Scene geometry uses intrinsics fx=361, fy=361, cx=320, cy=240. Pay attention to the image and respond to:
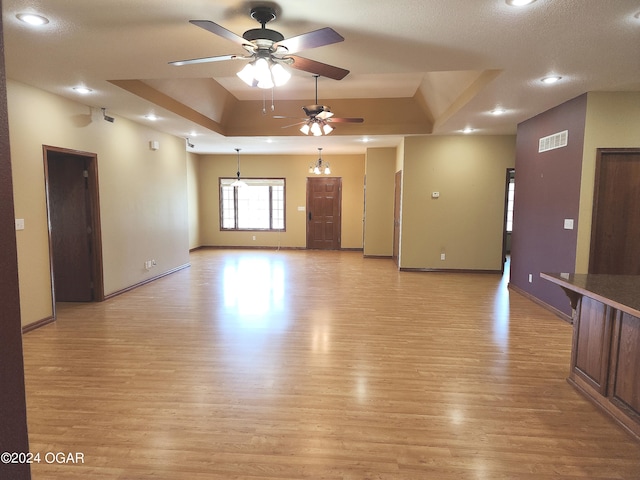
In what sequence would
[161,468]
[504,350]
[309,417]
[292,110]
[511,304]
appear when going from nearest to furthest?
1. [161,468]
2. [309,417]
3. [504,350]
4. [511,304]
5. [292,110]

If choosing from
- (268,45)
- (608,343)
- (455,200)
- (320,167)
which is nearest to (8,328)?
(268,45)

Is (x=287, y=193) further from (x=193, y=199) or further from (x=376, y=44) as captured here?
(x=376, y=44)

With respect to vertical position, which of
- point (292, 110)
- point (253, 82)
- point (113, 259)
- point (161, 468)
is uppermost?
point (292, 110)

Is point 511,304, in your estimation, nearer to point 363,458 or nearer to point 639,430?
point 639,430

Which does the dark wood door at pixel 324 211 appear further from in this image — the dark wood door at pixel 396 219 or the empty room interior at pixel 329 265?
the empty room interior at pixel 329 265

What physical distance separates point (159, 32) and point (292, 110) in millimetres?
4193

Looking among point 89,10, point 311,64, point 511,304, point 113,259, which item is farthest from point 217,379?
point 511,304

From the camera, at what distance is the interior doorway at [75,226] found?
4996mm

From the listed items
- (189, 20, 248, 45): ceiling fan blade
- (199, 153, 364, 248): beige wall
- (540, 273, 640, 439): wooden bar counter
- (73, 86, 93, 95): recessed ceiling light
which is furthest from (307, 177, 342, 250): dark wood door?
(189, 20, 248, 45): ceiling fan blade

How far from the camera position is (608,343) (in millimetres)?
2436

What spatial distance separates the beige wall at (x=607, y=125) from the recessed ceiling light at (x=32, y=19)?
5210mm

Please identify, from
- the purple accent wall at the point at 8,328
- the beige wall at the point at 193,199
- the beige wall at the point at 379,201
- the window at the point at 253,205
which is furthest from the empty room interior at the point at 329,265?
the window at the point at 253,205

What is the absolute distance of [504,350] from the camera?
3500 mm

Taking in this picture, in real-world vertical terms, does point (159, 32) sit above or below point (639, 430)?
above
